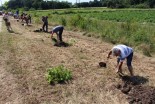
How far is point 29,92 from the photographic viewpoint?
853 cm

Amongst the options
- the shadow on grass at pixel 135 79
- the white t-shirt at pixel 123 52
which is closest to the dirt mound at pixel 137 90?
the shadow on grass at pixel 135 79

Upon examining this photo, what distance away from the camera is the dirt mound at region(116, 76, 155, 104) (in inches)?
317

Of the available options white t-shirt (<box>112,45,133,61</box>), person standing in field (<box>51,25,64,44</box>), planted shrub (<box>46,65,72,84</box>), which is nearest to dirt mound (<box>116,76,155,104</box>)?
white t-shirt (<box>112,45,133,61</box>)

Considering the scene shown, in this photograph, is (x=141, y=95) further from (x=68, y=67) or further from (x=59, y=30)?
(x=59, y=30)

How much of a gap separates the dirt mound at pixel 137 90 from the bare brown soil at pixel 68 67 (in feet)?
0.19

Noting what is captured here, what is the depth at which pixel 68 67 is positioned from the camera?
11.1 meters

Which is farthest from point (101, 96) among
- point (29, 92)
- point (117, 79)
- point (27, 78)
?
point (27, 78)

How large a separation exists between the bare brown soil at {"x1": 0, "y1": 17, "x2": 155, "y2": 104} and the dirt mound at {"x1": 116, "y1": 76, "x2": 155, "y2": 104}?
59 millimetres

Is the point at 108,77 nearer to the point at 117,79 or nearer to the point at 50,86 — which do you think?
the point at 117,79

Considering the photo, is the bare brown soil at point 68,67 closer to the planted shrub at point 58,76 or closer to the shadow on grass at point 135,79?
the shadow on grass at point 135,79

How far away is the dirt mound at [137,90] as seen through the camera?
8.05 meters

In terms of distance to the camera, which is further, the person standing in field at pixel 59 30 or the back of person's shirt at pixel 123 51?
the person standing in field at pixel 59 30

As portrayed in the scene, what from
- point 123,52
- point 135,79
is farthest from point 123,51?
point 135,79

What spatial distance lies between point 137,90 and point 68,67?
10.7 feet
